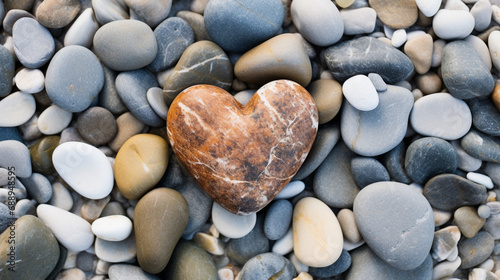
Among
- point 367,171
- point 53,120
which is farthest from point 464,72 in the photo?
point 53,120

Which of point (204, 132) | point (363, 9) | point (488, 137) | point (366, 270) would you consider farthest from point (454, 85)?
point (204, 132)

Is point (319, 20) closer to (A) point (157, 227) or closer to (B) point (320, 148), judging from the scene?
(B) point (320, 148)

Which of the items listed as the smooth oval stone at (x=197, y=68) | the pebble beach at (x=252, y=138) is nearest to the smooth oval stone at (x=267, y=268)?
the pebble beach at (x=252, y=138)

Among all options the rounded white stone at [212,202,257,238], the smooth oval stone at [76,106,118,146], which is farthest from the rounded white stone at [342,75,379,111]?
the smooth oval stone at [76,106,118,146]

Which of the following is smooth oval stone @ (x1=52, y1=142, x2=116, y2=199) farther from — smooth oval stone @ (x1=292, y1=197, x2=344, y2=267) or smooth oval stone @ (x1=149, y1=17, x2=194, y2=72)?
smooth oval stone @ (x1=292, y1=197, x2=344, y2=267)

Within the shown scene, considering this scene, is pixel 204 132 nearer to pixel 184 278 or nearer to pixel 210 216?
pixel 210 216

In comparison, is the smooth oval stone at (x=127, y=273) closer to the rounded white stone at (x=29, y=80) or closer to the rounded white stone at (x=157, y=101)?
the rounded white stone at (x=157, y=101)
